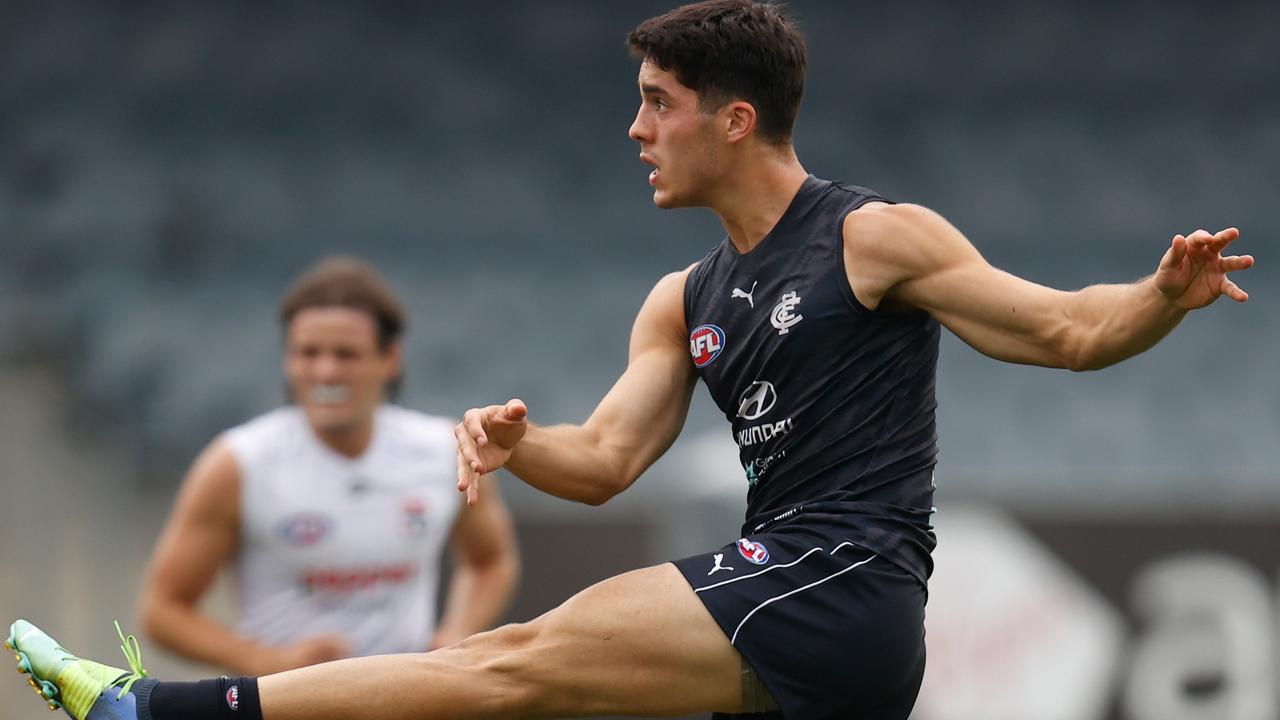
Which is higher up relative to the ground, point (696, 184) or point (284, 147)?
point (284, 147)

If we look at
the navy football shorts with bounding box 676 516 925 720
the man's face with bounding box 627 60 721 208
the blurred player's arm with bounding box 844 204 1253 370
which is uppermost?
the man's face with bounding box 627 60 721 208

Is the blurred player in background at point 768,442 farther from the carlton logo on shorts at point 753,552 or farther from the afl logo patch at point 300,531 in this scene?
the afl logo patch at point 300,531

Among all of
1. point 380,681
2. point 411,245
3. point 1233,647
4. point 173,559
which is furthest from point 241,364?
point 380,681

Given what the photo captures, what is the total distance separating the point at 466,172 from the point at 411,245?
2.10 ft

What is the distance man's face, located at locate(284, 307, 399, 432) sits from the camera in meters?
6.70

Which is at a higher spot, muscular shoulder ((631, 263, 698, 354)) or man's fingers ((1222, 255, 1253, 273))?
muscular shoulder ((631, 263, 698, 354))

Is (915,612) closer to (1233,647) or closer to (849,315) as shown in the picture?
(849,315)

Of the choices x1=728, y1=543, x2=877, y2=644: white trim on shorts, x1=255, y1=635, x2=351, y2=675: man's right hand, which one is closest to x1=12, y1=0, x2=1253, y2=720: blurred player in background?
x1=728, y1=543, x2=877, y2=644: white trim on shorts

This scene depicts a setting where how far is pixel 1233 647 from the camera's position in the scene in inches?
334

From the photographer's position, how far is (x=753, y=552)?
445 centimetres

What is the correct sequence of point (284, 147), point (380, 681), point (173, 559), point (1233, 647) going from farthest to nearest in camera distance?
1. point (284, 147)
2. point (1233, 647)
3. point (173, 559)
4. point (380, 681)

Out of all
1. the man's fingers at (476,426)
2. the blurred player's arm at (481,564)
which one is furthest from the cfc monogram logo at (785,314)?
the blurred player's arm at (481,564)

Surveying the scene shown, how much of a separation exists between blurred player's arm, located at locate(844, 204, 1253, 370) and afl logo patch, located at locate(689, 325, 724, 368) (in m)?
0.44

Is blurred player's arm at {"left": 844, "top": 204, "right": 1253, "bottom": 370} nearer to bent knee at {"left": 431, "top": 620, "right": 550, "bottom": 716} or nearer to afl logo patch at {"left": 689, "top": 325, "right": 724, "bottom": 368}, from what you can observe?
afl logo patch at {"left": 689, "top": 325, "right": 724, "bottom": 368}
